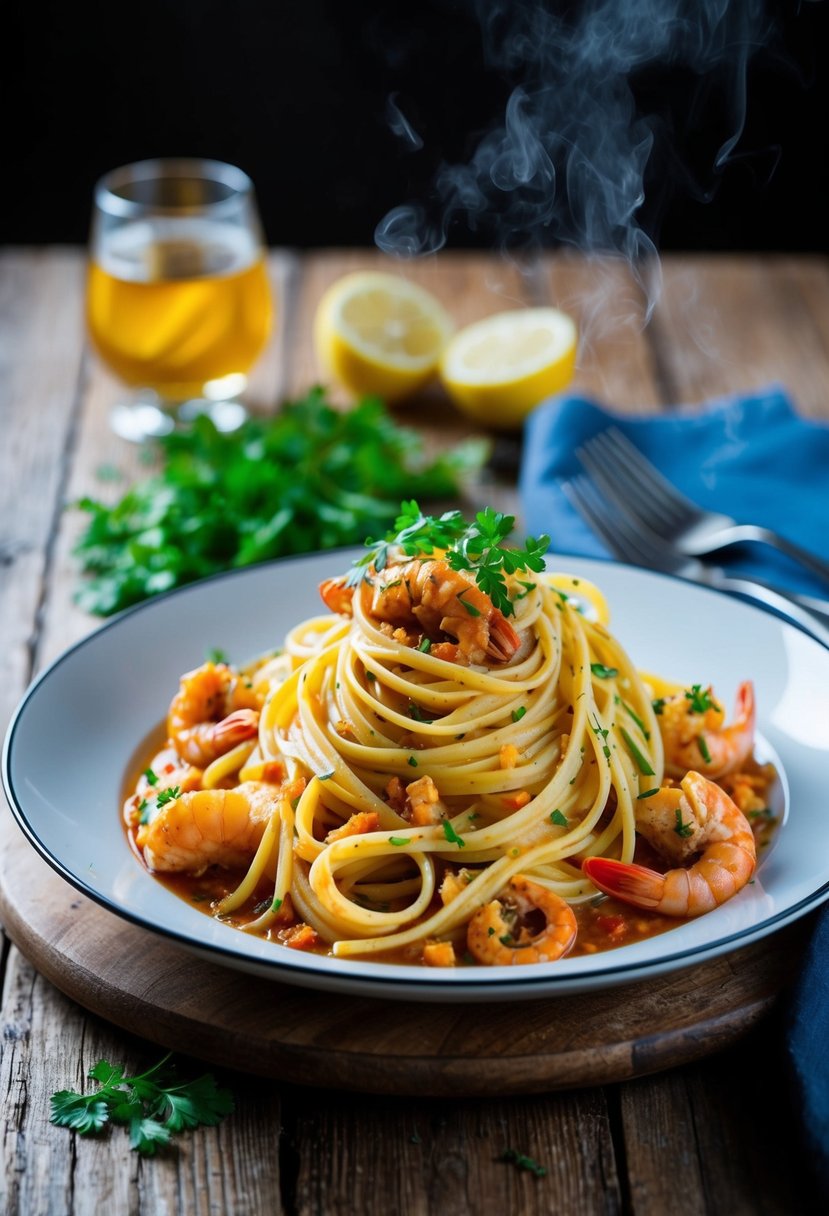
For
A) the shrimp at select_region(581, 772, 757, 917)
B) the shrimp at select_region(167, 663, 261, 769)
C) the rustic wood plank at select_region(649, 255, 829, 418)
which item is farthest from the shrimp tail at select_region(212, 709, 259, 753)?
the rustic wood plank at select_region(649, 255, 829, 418)

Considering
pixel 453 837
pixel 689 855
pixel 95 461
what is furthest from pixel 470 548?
pixel 95 461

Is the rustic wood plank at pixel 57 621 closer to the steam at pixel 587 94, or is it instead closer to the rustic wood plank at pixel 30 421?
the rustic wood plank at pixel 30 421

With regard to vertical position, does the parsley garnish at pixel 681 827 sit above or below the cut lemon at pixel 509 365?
above

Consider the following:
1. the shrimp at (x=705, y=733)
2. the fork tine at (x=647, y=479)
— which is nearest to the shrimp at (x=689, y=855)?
the shrimp at (x=705, y=733)

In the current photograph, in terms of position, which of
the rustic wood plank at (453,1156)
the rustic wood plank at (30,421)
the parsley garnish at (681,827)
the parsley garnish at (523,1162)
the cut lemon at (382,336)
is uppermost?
the parsley garnish at (681,827)

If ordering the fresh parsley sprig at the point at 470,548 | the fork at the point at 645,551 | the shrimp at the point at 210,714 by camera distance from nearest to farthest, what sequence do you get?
1. the fresh parsley sprig at the point at 470,548
2. the shrimp at the point at 210,714
3. the fork at the point at 645,551
